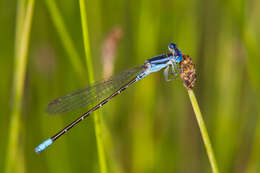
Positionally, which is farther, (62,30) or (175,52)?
(175,52)

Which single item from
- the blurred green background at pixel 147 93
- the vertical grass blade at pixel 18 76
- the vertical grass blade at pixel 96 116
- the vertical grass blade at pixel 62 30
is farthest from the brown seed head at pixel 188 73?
the blurred green background at pixel 147 93

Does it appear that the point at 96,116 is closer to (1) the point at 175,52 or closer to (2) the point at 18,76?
(2) the point at 18,76

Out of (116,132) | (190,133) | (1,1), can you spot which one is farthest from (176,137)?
(1,1)

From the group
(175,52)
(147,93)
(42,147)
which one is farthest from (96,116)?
(147,93)

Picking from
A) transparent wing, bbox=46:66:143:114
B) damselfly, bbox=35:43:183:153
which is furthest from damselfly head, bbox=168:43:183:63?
transparent wing, bbox=46:66:143:114

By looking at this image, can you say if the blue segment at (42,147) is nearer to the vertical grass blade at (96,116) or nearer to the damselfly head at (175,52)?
the vertical grass blade at (96,116)

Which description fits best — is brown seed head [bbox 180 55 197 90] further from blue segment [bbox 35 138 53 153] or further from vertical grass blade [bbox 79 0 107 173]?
blue segment [bbox 35 138 53 153]
